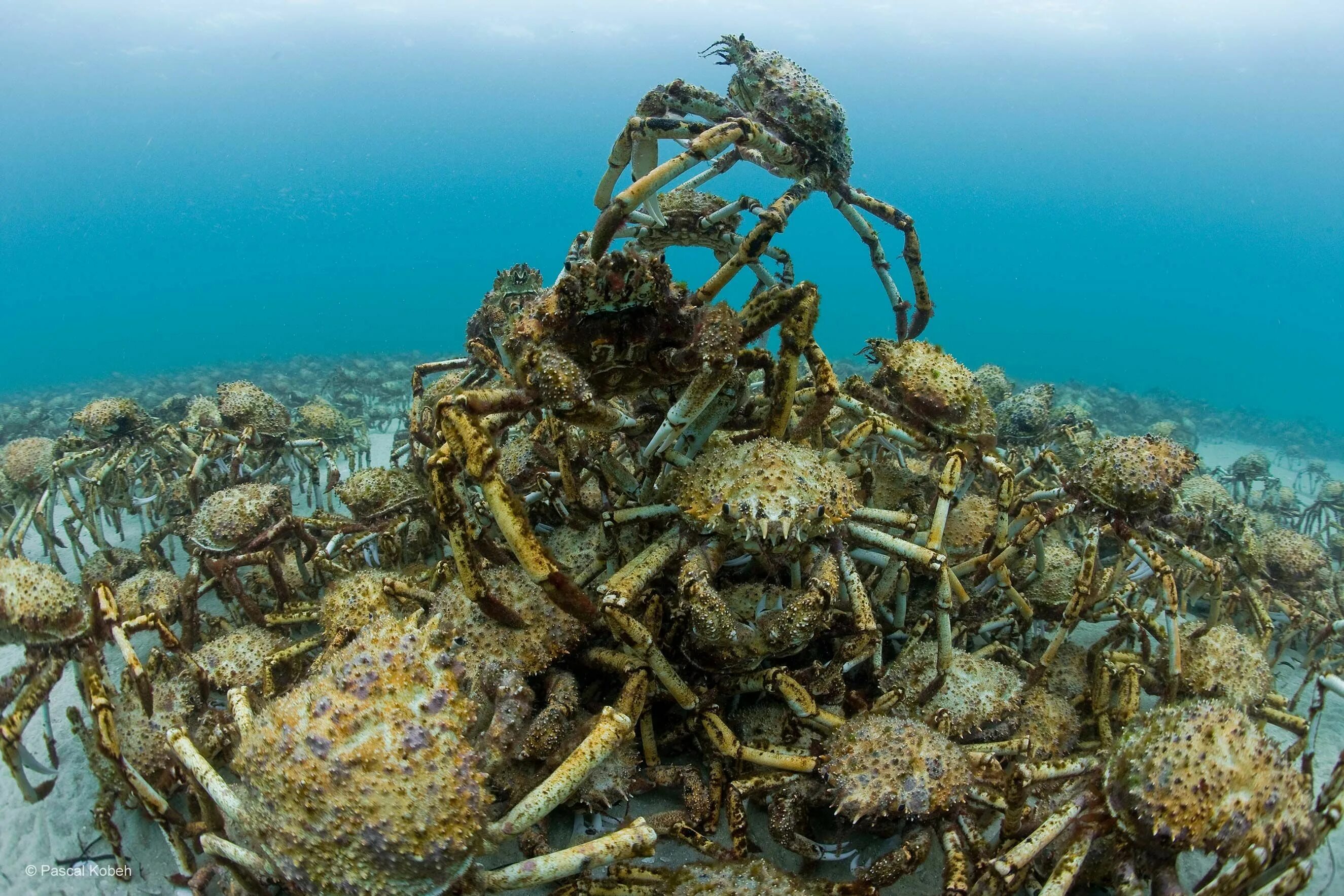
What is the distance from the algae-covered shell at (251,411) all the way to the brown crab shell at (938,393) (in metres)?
4.63

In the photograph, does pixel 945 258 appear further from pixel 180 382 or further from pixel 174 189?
pixel 174 189

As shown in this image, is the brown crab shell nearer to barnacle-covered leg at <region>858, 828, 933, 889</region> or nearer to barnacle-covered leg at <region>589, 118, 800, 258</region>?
barnacle-covered leg at <region>589, 118, 800, 258</region>

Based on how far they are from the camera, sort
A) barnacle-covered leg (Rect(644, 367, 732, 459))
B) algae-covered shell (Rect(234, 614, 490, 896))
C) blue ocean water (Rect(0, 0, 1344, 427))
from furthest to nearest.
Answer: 1. blue ocean water (Rect(0, 0, 1344, 427))
2. barnacle-covered leg (Rect(644, 367, 732, 459))
3. algae-covered shell (Rect(234, 614, 490, 896))

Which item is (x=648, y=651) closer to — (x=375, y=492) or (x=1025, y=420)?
(x=375, y=492)

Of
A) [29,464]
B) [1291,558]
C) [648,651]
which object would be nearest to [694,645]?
[648,651]

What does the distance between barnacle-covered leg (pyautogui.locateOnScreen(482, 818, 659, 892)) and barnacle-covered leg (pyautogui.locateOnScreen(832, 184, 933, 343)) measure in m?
3.90

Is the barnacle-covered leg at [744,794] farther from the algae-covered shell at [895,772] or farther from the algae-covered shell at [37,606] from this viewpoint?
the algae-covered shell at [37,606]

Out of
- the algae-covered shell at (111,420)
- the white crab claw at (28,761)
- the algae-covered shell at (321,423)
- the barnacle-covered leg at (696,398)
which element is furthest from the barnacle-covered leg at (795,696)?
the algae-covered shell at (111,420)

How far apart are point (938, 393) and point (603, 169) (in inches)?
2300

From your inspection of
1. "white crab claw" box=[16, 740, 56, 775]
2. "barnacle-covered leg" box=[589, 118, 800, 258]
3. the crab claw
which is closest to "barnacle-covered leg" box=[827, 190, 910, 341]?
"barnacle-covered leg" box=[589, 118, 800, 258]

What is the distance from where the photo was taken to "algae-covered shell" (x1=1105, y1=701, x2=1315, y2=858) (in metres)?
1.87

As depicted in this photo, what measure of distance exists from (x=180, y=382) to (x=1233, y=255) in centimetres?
12379

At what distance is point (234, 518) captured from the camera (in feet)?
12.1

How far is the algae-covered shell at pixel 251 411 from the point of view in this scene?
5125 millimetres
